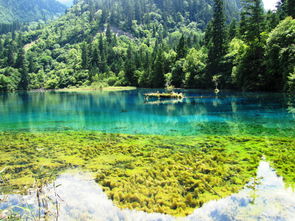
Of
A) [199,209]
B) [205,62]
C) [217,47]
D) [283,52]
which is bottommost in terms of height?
[199,209]

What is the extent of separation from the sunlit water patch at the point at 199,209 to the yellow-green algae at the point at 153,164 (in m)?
0.35

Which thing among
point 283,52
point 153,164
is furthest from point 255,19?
point 153,164

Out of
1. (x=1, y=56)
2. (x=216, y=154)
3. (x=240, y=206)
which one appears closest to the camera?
(x=240, y=206)

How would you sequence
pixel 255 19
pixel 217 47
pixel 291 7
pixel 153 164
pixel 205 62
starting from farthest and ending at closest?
pixel 205 62, pixel 217 47, pixel 255 19, pixel 291 7, pixel 153 164

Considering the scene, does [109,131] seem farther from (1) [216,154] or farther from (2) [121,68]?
(2) [121,68]

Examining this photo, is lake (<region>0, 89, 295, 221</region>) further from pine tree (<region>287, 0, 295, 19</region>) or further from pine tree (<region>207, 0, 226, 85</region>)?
pine tree (<region>207, 0, 226, 85</region>)

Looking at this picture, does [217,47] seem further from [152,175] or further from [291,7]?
[152,175]

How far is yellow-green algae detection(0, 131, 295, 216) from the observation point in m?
8.73

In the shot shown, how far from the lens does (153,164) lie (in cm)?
1185

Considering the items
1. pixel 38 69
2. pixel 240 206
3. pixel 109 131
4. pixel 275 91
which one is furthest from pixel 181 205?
pixel 38 69

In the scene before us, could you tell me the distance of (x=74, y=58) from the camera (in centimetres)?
17088

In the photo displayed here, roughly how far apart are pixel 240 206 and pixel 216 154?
5.22m

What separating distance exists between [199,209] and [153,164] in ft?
14.1

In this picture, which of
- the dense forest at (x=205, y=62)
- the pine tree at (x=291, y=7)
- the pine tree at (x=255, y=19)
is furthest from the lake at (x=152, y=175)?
the pine tree at (x=255, y=19)
